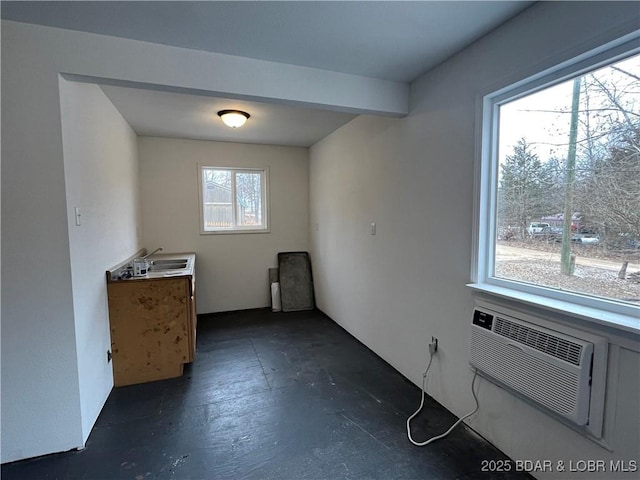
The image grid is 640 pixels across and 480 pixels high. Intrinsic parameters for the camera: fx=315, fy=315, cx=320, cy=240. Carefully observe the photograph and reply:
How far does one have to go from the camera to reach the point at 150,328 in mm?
2689

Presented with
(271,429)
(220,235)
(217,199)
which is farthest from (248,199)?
(271,429)

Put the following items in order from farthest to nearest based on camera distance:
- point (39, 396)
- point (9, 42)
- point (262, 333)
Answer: point (262, 333) → point (39, 396) → point (9, 42)

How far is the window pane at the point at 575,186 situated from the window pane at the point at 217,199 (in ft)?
11.9

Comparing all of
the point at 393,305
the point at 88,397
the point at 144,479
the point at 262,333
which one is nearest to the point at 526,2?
the point at 393,305

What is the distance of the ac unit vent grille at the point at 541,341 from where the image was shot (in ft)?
4.62

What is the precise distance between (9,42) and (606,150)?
9.83ft

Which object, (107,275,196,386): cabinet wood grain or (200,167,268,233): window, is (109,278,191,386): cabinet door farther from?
(200,167,268,233): window

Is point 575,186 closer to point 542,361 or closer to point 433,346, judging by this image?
point 542,361

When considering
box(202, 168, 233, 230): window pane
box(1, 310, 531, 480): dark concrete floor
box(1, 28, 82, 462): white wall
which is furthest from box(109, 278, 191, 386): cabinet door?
box(202, 168, 233, 230): window pane

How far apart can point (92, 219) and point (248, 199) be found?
259 cm

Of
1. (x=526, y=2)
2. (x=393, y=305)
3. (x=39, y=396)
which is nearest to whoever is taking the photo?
(x=526, y=2)

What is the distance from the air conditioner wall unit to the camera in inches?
53.6

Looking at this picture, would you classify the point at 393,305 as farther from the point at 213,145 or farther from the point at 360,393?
the point at 213,145

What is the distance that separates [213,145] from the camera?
172 inches
